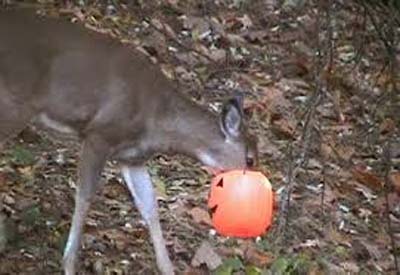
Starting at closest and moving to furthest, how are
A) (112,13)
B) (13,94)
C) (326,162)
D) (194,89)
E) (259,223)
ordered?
(259,223) → (13,94) → (326,162) → (194,89) → (112,13)

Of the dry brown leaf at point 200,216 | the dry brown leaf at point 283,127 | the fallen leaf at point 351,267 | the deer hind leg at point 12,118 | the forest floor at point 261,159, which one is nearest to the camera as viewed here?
the deer hind leg at point 12,118

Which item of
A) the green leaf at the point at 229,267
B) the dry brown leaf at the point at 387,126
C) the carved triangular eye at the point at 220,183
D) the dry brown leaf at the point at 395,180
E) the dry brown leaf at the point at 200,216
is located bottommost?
the dry brown leaf at the point at 387,126

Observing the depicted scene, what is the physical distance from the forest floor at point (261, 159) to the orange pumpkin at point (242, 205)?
1.96ft

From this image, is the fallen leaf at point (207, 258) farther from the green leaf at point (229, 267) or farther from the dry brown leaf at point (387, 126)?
the dry brown leaf at point (387, 126)

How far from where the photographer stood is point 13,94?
7.70 meters

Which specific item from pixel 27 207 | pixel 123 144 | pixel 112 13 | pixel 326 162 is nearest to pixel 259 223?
pixel 123 144

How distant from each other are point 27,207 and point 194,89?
3015mm

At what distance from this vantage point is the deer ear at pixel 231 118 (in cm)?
778

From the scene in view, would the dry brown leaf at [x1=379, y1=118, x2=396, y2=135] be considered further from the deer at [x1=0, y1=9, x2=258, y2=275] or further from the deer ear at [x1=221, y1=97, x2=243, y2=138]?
the deer ear at [x1=221, y1=97, x2=243, y2=138]

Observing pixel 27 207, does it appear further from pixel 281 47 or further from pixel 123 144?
pixel 281 47

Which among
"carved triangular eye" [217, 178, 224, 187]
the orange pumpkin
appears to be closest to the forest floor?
"carved triangular eye" [217, 178, 224, 187]

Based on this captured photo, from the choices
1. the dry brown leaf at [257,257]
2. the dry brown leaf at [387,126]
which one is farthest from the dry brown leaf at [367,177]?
the dry brown leaf at [257,257]

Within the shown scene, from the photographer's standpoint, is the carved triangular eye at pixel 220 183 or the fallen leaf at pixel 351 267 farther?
the fallen leaf at pixel 351 267

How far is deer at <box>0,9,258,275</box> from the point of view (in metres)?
7.73
